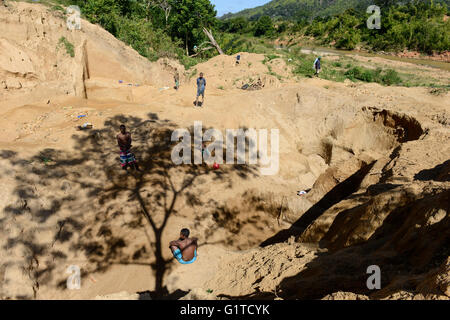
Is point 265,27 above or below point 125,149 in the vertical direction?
above

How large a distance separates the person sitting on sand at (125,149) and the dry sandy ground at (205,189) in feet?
1.17

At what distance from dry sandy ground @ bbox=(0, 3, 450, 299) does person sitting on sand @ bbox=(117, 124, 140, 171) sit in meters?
0.36

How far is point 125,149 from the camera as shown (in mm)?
6145

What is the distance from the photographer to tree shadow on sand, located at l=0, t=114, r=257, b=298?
4438 millimetres

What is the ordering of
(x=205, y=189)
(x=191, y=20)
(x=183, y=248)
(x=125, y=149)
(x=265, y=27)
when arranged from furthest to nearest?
(x=265, y=27), (x=191, y=20), (x=205, y=189), (x=125, y=149), (x=183, y=248)

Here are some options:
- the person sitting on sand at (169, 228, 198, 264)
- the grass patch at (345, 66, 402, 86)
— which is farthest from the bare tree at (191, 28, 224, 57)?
the person sitting on sand at (169, 228, 198, 264)

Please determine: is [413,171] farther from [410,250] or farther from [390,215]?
[410,250]

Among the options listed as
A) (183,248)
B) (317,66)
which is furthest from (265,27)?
(183,248)

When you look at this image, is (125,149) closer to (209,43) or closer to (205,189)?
(205,189)

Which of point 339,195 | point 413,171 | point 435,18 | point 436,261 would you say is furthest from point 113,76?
point 435,18

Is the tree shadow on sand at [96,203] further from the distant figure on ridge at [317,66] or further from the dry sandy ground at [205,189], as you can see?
the distant figure on ridge at [317,66]

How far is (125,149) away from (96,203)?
144cm

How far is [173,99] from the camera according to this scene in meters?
10.4
